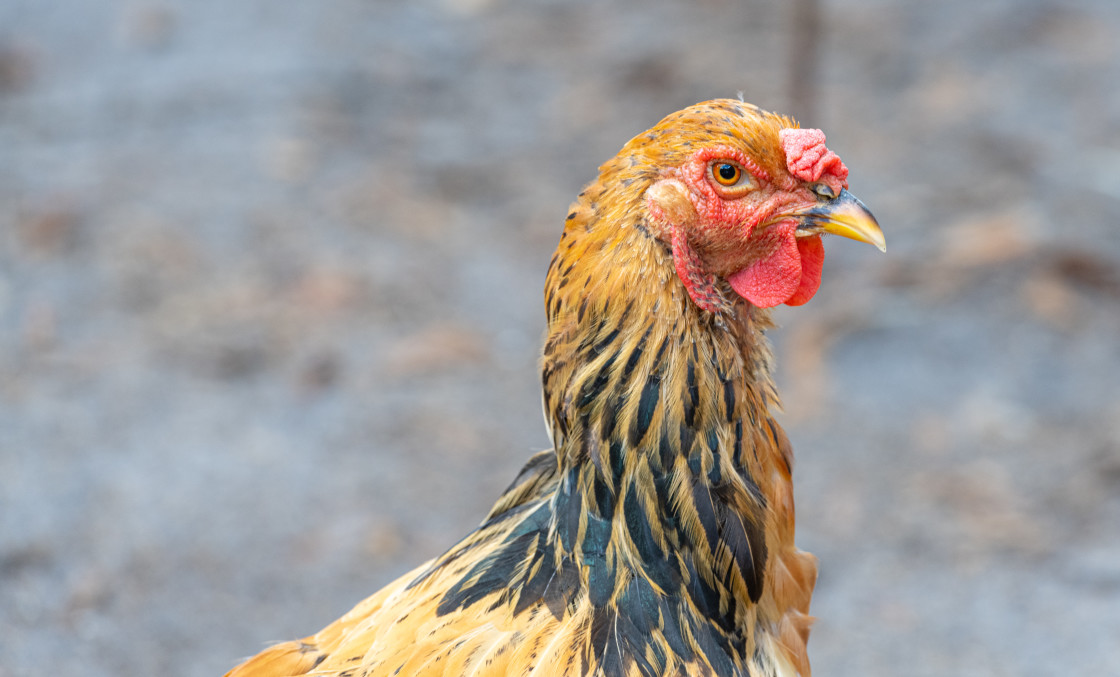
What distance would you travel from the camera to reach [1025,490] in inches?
186

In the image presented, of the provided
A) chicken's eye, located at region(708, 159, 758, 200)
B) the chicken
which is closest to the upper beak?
the chicken

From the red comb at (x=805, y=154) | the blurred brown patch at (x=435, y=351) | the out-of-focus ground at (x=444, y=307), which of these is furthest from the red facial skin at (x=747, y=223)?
the blurred brown patch at (x=435, y=351)

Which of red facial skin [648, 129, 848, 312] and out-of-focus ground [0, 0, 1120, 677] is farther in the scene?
out-of-focus ground [0, 0, 1120, 677]

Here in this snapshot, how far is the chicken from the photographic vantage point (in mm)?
2170

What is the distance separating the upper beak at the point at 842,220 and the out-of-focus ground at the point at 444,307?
2382 millimetres

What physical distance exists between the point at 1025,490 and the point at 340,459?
3.18 metres

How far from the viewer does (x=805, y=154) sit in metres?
2.24

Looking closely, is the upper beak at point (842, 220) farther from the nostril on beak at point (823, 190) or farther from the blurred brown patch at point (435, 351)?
the blurred brown patch at point (435, 351)

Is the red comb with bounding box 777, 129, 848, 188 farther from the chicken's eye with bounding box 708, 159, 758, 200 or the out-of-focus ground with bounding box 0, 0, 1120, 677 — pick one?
the out-of-focus ground with bounding box 0, 0, 1120, 677

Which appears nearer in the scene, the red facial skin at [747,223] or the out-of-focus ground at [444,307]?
the red facial skin at [747,223]

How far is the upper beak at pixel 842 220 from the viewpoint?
226cm

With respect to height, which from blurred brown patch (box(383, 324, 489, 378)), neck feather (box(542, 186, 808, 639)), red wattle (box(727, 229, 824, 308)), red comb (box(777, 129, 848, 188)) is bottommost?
neck feather (box(542, 186, 808, 639))

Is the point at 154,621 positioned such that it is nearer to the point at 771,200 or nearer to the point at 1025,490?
the point at 771,200

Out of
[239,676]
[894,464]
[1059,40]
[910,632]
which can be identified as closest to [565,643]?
[239,676]
